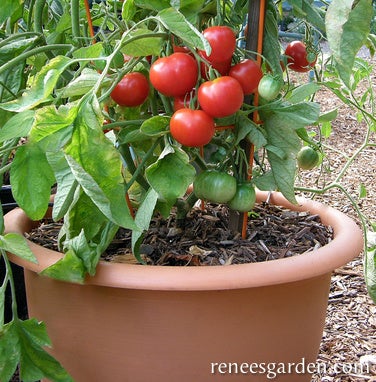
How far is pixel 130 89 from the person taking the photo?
0.73 m

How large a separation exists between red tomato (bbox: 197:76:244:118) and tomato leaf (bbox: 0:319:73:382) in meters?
0.33

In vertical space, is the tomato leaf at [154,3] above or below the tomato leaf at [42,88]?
above

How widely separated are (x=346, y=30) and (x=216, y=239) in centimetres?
48

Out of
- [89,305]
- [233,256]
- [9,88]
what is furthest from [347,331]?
[9,88]

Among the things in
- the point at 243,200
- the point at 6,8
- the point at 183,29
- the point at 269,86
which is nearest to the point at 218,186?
the point at 243,200

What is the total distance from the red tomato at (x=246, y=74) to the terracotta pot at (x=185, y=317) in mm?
225

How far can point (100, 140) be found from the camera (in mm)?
593

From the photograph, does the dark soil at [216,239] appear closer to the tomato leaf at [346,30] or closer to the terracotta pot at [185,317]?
the terracotta pot at [185,317]

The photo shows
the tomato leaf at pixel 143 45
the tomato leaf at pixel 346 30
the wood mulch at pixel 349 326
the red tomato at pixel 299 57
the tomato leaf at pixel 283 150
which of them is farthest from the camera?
the wood mulch at pixel 349 326

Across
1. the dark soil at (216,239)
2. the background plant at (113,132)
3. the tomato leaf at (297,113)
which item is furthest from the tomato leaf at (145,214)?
the tomato leaf at (297,113)

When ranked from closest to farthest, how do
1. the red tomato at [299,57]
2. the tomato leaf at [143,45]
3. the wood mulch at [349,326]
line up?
1. the tomato leaf at [143,45]
2. the red tomato at [299,57]
3. the wood mulch at [349,326]

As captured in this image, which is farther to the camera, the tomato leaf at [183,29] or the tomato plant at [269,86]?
the tomato plant at [269,86]

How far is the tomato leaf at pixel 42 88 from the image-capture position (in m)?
0.62

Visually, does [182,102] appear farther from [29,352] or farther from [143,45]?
[29,352]
